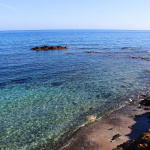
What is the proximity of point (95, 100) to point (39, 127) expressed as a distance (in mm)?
7325

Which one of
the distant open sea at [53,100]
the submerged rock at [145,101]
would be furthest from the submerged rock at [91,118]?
the submerged rock at [145,101]

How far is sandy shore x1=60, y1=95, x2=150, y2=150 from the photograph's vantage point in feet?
32.9

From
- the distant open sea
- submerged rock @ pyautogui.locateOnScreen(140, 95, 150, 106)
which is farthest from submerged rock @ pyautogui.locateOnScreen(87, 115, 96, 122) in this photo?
submerged rock @ pyautogui.locateOnScreen(140, 95, 150, 106)

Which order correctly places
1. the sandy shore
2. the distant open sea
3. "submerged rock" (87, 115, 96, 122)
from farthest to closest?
"submerged rock" (87, 115, 96, 122) < the distant open sea < the sandy shore

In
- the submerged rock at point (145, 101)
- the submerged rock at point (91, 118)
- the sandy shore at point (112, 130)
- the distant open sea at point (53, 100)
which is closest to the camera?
the sandy shore at point (112, 130)

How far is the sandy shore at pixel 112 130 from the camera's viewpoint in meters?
10.0

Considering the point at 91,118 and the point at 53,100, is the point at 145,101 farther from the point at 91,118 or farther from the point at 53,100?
the point at 53,100

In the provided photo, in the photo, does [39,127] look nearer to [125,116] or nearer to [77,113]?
[77,113]

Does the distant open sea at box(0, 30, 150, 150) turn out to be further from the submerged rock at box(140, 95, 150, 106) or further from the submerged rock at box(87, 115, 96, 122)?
the submerged rock at box(140, 95, 150, 106)

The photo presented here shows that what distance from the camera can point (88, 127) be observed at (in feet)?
40.0

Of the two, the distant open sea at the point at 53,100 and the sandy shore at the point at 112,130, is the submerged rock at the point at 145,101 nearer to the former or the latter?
the sandy shore at the point at 112,130

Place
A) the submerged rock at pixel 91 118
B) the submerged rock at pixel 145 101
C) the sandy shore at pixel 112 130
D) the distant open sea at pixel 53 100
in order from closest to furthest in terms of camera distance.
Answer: the sandy shore at pixel 112 130, the distant open sea at pixel 53 100, the submerged rock at pixel 91 118, the submerged rock at pixel 145 101

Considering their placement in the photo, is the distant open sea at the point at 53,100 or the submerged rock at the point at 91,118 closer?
the distant open sea at the point at 53,100

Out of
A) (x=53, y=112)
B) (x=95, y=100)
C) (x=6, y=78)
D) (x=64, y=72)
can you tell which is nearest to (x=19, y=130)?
(x=53, y=112)
